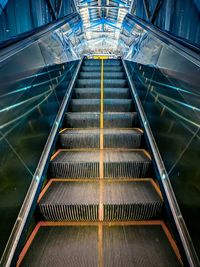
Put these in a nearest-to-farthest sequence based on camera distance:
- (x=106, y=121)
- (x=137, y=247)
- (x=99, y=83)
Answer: (x=137, y=247) < (x=106, y=121) < (x=99, y=83)

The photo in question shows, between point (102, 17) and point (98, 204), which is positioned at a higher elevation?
point (102, 17)

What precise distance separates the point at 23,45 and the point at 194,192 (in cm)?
166

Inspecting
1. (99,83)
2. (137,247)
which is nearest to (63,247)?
(137,247)

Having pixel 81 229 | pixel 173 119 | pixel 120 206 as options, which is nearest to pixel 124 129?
pixel 173 119

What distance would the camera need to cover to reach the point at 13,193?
1.22 meters

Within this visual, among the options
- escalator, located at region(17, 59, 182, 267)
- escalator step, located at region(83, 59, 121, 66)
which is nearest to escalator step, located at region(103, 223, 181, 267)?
escalator, located at region(17, 59, 182, 267)

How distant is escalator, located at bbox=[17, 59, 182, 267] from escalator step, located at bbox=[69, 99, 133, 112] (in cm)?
56

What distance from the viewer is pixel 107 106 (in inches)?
116

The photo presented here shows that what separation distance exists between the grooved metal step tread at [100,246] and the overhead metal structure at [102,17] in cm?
1247

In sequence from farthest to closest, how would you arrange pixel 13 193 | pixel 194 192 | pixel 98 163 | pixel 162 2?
pixel 162 2 < pixel 98 163 < pixel 13 193 < pixel 194 192

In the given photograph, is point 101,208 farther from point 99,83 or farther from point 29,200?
point 99,83

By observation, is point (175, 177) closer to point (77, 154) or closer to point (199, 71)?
point (199, 71)

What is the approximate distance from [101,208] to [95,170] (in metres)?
0.46

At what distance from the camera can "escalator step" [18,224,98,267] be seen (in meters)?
1.17
